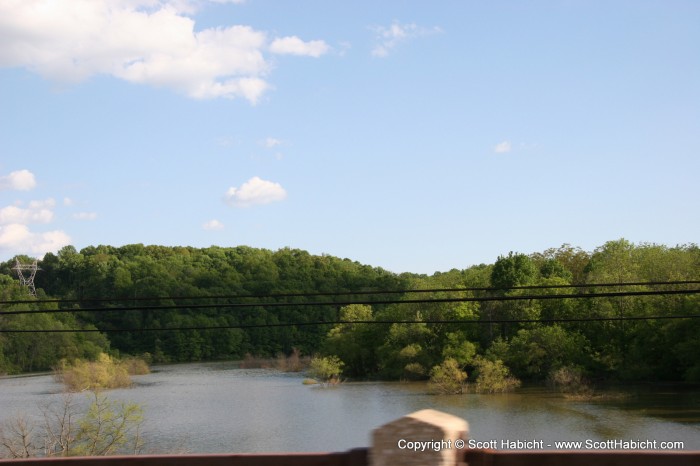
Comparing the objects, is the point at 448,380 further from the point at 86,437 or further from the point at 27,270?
the point at 27,270

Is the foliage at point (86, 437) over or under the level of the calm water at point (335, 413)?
over

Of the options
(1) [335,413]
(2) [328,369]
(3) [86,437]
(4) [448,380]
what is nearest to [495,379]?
(4) [448,380]

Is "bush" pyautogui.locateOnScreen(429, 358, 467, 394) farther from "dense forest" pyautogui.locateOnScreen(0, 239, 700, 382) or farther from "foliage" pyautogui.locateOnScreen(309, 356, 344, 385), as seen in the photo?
"foliage" pyautogui.locateOnScreen(309, 356, 344, 385)

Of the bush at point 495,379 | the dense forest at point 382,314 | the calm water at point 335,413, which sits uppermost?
the dense forest at point 382,314

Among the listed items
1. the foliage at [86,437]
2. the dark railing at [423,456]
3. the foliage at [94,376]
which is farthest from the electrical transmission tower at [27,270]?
the dark railing at [423,456]

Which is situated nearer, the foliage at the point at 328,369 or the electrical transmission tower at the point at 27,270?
the foliage at the point at 328,369

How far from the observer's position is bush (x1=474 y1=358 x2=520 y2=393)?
4138 centimetres

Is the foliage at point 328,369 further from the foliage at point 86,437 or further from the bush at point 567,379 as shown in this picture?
the foliage at point 86,437

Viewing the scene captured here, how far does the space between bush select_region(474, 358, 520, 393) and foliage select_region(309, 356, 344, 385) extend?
33.6ft

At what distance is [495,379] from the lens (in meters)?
41.5

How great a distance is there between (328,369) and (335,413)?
15535mm

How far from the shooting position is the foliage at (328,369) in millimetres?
49844

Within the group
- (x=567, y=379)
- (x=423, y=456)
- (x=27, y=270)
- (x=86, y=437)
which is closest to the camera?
(x=423, y=456)

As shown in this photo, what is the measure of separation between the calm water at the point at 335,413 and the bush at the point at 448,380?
3.44 feet
